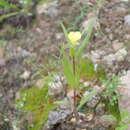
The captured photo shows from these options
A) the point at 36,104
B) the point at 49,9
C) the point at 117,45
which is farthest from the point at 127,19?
the point at 36,104

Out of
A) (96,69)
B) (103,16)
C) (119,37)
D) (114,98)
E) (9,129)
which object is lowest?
(9,129)

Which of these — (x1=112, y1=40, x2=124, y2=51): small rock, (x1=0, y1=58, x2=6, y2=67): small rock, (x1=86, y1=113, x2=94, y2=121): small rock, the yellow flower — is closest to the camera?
the yellow flower

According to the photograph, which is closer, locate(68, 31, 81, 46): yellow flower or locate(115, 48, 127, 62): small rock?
locate(68, 31, 81, 46): yellow flower

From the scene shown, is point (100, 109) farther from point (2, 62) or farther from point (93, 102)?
point (2, 62)

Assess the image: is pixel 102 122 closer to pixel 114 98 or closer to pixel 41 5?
pixel 114 98

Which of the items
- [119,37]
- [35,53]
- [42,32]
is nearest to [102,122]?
[119,37]

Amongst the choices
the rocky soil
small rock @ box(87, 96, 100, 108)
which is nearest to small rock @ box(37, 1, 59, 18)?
the rocky soil

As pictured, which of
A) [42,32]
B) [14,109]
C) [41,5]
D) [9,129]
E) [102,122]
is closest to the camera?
[102,122]

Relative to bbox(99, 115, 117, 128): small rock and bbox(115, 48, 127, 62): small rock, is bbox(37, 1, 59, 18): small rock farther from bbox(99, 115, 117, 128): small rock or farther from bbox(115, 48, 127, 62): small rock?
bbox(99, 115, 117, 128): small rock
